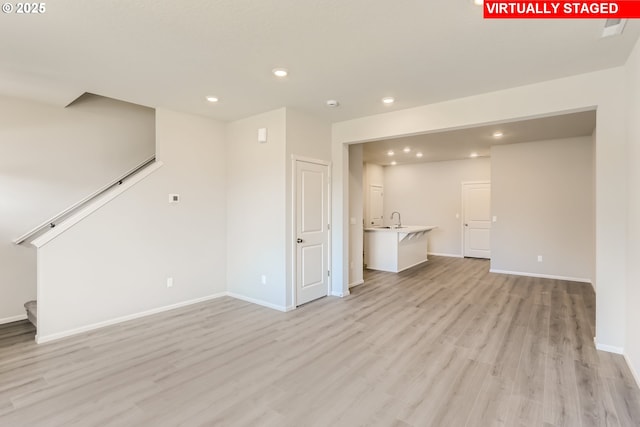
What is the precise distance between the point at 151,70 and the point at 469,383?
159 inches

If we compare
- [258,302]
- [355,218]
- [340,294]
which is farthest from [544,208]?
[258,302]

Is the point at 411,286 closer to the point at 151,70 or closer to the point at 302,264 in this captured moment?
the point at 302,264

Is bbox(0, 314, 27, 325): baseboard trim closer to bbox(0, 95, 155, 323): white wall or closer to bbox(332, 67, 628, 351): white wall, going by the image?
bbox(0, 95, 155, 323): white wall

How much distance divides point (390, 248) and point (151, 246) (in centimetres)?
468

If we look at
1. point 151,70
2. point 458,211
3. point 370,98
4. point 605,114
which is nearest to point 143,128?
point 151,70

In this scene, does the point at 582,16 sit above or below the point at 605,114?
above

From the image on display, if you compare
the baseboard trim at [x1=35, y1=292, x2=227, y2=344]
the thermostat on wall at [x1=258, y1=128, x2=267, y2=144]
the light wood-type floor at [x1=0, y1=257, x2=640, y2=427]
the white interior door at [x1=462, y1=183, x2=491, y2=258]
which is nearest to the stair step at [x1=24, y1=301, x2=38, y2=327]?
the light wood-type floor at [x1=0, y1=257, x2=640, y2=427]

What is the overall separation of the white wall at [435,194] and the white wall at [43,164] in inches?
291

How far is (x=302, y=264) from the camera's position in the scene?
4594mm

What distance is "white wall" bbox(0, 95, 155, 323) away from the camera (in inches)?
157

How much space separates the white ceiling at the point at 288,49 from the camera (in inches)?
86.8

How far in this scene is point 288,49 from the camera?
107 inches

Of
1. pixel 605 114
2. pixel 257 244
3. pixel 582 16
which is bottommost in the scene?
pixel 257 244

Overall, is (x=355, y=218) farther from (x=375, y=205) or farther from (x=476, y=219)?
(x=476, y=219)
